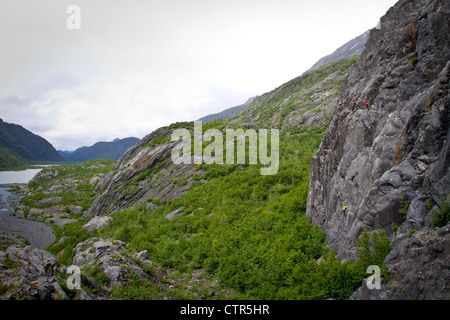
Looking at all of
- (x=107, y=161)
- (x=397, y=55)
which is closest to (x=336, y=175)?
(x=397, y=55)

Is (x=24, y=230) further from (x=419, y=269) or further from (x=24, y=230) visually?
(x=419, y=269)

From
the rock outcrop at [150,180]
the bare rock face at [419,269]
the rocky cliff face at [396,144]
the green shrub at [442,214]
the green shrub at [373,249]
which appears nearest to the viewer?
the bare rock face at [419,269]

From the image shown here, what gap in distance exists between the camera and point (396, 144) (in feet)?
23.4

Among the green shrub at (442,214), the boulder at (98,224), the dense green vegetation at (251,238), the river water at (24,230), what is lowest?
the river water at (24,230)

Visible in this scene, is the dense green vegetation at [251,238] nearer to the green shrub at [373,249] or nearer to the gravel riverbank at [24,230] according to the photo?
the green shrub at [373,249]

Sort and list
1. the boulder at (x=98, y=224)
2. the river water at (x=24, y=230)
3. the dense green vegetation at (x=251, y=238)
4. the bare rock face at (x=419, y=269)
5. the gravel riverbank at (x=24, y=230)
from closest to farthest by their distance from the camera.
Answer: the bare rock face at (x=419, y=269) → the dense green vegetation at (x=251, y=238) → the boulder at (x=98, y=224) → the gravel riverbank at (x=24, y=230) → the river water at (x=24, y=230)

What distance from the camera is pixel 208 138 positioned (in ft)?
100

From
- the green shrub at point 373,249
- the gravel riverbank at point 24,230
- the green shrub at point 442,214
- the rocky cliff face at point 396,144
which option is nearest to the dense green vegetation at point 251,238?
the green shrub at point 373,249

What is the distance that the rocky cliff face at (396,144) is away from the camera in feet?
18.6

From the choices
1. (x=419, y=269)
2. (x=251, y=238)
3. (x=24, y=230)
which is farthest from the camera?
(x=24, y=230)

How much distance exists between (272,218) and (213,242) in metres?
3.71

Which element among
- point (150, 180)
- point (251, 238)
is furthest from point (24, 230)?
point (251, 238)

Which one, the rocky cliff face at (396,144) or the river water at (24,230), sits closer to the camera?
the rocky cliff face at (396,144)
